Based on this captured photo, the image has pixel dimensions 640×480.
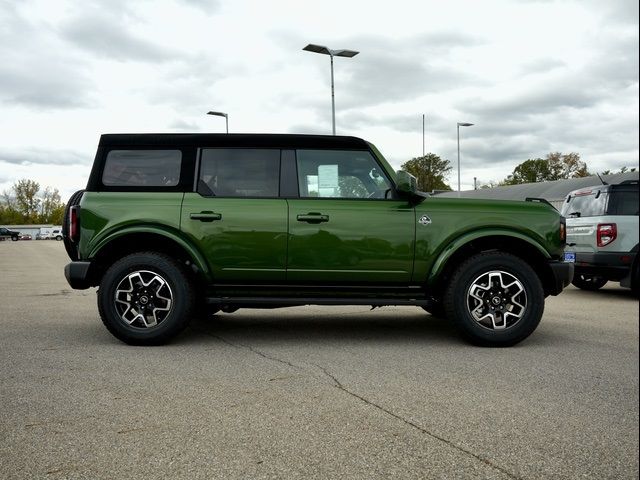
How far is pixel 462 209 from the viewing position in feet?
17.6

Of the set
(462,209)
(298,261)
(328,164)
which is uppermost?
(328,164)

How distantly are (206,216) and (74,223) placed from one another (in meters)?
1.20

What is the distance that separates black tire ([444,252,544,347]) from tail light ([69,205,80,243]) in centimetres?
329

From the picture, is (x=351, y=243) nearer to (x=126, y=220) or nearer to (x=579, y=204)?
(x=126, y=220)

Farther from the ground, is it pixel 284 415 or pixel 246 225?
A: pixel 246 225

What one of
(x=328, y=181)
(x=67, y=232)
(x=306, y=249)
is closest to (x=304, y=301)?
(x=306, y=249)

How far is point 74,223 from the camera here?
5438 mm

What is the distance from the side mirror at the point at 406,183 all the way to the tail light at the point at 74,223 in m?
2.82

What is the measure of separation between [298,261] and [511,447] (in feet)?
9.24

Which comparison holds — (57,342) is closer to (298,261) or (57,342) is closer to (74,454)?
(298,261)

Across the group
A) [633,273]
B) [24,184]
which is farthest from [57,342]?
[24,184]

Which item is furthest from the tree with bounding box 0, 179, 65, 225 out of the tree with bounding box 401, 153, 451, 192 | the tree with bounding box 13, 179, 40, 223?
the tree with bounding box 401, 153, 451, 192

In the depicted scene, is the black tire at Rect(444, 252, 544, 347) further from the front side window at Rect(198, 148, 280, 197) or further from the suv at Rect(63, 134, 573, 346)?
the front side window at Rect(198, 148, 280, 197)

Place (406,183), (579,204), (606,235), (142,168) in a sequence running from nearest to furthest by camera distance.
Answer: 1. (606,235)
2. (406,183)
3. (142,168)
4. (579,204)
